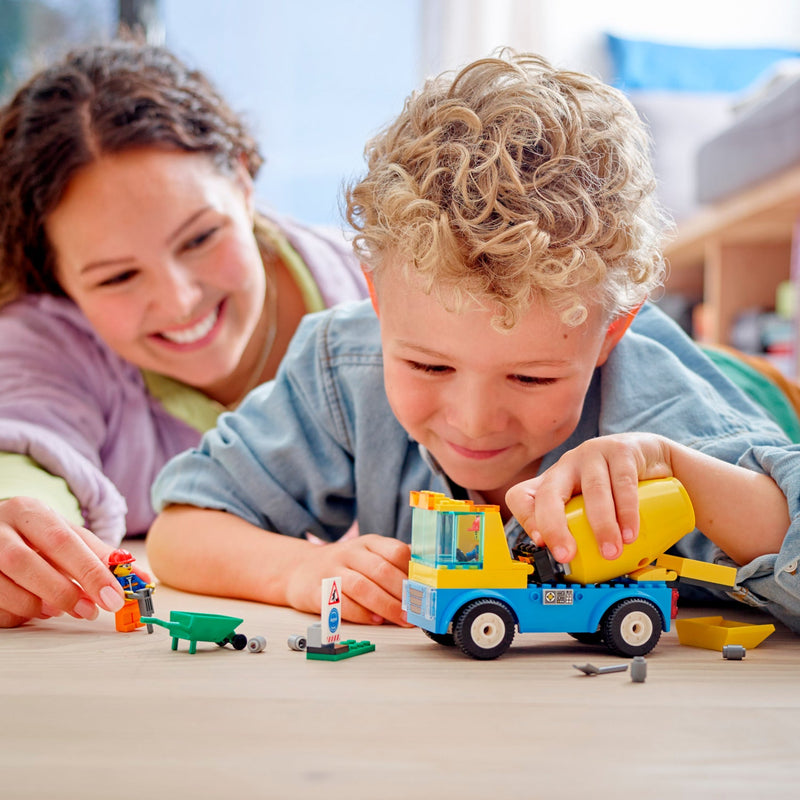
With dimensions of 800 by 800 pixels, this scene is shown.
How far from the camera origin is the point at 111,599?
79cm

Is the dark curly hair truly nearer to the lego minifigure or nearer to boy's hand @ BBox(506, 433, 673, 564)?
the lego minifigure

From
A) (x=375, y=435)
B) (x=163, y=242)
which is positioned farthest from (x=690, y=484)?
(x=163, y=242)

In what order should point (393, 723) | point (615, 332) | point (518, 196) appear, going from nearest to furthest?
point (393, 723) < point (518, 196) < point (615, 332)

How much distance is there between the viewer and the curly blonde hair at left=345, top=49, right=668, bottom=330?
0.77 m

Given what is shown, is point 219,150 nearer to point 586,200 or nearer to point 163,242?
point 163,242

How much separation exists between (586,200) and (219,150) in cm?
83

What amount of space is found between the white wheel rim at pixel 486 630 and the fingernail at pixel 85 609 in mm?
322

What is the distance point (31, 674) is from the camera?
666 mm

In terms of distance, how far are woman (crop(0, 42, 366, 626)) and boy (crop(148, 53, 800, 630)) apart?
17.8 inches

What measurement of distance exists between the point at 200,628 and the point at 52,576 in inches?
6.8

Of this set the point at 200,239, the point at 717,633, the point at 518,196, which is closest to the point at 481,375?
the point at 518,196

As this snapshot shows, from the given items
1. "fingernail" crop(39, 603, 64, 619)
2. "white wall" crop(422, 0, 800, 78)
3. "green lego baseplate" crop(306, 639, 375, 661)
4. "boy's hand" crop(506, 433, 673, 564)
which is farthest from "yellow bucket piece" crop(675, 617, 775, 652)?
"white wall" crop(422, 0, 800, 78)

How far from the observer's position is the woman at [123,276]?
1349 mm

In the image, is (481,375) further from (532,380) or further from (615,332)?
(615,332)
